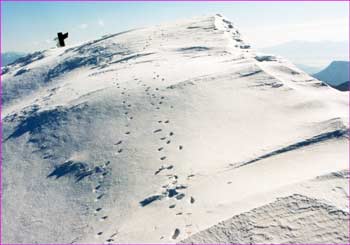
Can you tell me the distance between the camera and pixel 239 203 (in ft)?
59.4

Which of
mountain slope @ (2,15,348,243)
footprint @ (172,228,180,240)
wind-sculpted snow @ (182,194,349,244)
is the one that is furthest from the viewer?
mountain slope @ (2,15,348,243)

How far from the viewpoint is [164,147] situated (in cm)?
3038

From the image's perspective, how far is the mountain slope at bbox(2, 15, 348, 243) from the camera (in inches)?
841

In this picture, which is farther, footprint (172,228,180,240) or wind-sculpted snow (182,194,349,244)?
footprint (172,228,180,240)

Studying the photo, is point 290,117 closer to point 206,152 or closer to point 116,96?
point 206,152

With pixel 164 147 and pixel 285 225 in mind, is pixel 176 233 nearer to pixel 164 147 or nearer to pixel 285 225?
pixel 285 225

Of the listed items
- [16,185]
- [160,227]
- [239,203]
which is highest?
[239,203]

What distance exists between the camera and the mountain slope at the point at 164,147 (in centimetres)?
2136

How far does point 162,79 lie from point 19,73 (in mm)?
37999

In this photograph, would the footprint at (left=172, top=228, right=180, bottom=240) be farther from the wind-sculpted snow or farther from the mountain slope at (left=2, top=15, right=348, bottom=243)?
the wind-sculpted snow

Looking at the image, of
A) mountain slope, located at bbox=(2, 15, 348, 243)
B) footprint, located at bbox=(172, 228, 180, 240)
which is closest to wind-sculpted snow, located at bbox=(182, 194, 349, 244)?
mountain slope, located at bbox=(2, 15, 348, 243)

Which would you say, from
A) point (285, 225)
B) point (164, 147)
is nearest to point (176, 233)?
point (285, 225)

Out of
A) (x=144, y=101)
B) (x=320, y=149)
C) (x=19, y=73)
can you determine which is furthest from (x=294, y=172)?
(x=19, y=73)

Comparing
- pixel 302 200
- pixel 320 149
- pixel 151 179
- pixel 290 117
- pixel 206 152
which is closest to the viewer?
pixel 302 200
